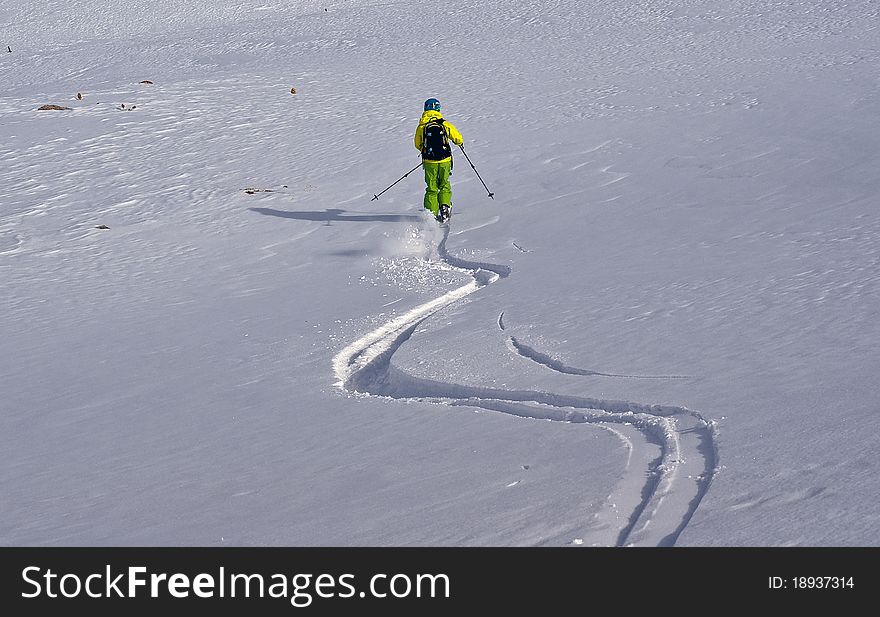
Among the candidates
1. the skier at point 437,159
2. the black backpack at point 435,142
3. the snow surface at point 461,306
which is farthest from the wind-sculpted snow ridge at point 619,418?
the black backpack at point 435,142

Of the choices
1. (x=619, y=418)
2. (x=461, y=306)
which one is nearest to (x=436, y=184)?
(x=461, y=306)

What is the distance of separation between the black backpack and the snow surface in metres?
0.84

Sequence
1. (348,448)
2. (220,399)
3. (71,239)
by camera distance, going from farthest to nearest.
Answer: (71,239) < (220,399) < (348,448)

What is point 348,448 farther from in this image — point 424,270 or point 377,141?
point 377,141

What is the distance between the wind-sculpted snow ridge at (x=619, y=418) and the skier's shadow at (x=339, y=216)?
335 cm

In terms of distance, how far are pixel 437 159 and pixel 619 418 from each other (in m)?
6.05

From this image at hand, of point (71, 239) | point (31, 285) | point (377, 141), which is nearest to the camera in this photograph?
point (31, 285)

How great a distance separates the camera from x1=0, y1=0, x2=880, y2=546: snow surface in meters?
4.41

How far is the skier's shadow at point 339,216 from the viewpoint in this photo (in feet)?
36.7

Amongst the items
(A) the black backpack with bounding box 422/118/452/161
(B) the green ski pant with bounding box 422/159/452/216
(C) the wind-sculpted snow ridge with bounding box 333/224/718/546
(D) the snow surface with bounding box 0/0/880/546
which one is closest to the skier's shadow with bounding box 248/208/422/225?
(D) the snow surface with bounding box 0/0/880/546

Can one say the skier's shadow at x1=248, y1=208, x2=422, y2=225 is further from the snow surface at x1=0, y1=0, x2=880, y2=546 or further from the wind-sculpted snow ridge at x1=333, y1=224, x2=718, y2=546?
the wind-sculpted snow ridge at x1=333, y1=224, x2=718, y2=546

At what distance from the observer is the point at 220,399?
6.32 metres
